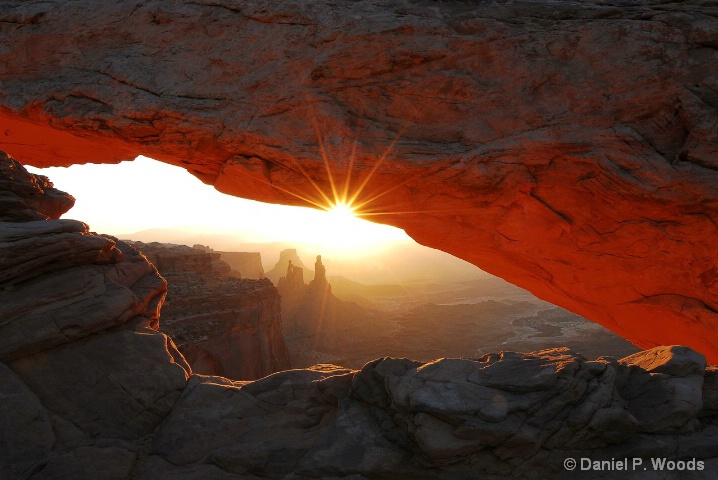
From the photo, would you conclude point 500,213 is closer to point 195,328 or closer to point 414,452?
point 414,452

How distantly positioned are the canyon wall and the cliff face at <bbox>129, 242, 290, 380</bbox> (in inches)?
706

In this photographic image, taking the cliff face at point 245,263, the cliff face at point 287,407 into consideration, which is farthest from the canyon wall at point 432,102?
the cliff face at point 245,263

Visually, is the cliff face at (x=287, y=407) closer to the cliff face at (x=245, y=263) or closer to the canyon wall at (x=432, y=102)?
the canyon wall at (x=432, y=102)

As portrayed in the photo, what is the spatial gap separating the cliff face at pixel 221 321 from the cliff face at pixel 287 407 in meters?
19.3

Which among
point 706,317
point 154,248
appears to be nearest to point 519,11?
point 706,317

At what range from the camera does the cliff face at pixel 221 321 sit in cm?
2867

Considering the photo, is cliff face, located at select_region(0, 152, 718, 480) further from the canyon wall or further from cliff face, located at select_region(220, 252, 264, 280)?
cliff face, located at select_region(220, 252, 264, 280)

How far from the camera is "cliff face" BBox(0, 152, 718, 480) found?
7039mm

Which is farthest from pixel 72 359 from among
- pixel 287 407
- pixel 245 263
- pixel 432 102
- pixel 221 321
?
pixel 245 263

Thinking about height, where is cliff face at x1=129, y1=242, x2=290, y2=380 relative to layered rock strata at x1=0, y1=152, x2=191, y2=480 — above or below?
above

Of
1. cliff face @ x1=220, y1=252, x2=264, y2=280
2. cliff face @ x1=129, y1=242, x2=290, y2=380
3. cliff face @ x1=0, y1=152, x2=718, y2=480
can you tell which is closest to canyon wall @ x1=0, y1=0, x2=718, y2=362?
cliff face @ x1=0, y1=152, x2=718, y2=480

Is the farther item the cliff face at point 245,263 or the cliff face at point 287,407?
the cliff face at point 245,263

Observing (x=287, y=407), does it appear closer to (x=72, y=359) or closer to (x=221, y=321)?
(x=72, y=359)

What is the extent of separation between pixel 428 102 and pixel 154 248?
36.7m
